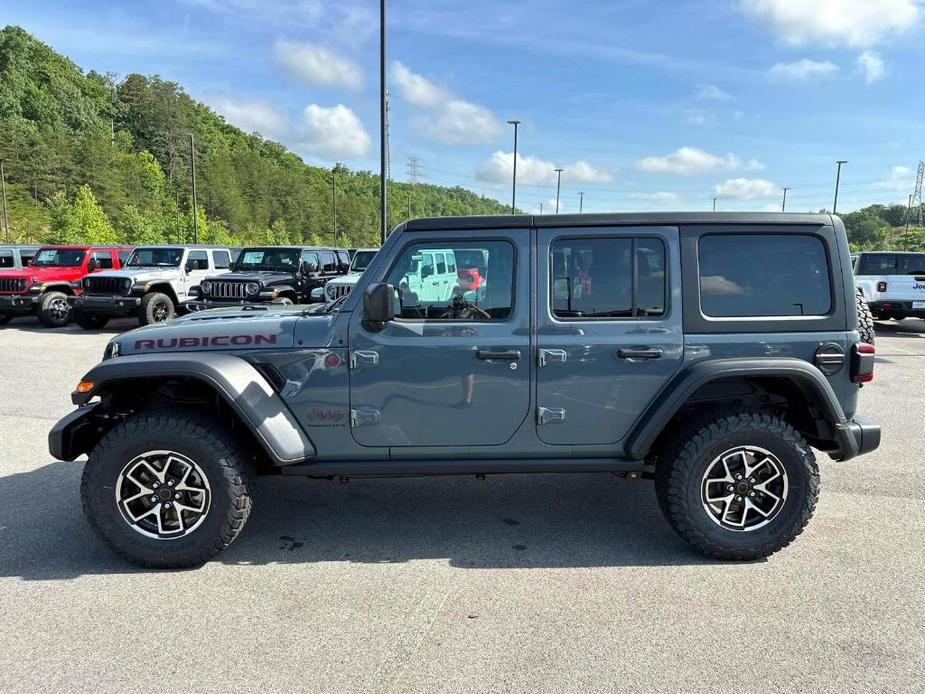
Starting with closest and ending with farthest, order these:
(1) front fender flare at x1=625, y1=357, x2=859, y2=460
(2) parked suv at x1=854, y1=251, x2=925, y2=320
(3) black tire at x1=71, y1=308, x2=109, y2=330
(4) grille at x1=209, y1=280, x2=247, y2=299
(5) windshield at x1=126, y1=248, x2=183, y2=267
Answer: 1. (1) front fender flare at x1=625, y1=357, x2=859, y2=460
2. (4) grille at x1=209, y1=280, x2=247, y2=299
3. (3) black tire at x1=71, y1=308, x2=109, y2=330
4. (2) parked suv at x1=854, y1=251, x2=925, y2=320
5. (5) windshield at x1=126, y1=248, x2=183, y2=267

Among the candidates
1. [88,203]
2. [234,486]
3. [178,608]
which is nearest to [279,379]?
[234,486]

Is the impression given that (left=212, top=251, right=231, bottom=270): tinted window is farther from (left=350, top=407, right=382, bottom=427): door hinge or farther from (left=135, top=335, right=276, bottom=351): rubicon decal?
(left=350, top=407, right=382, bottom=427): door hinge

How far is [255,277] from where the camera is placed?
13.3 meters

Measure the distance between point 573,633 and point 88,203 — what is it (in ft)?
168

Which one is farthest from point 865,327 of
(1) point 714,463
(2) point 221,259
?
(2) point 221,259

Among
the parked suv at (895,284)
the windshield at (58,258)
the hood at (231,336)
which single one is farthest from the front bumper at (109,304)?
the parked suv at (895,284)

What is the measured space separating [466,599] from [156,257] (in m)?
14.1

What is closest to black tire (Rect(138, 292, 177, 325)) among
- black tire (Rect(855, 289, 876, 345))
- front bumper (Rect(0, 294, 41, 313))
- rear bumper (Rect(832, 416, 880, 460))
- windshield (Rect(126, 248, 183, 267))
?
windshield (Rect(126, 248, 183, 267))

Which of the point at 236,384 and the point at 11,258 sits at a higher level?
the point at 11,258

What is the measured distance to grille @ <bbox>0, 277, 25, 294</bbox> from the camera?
45.0 ft

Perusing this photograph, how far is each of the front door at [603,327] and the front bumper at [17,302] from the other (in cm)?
1418

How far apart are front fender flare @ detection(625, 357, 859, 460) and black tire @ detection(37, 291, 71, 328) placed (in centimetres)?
1428

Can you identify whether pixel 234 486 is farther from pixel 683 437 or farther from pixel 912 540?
pixel 912 540

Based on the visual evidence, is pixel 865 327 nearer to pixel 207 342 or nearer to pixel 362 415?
pixel 362 415
